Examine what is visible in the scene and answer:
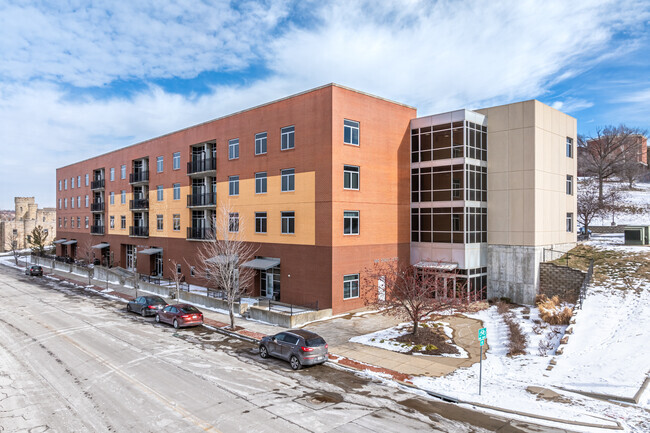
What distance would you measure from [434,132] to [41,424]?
2868 cm

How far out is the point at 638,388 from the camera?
1412 cm

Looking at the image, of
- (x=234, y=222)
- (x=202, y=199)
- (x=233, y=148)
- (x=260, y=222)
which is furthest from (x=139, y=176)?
(x=260, y=222)

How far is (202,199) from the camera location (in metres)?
38.2

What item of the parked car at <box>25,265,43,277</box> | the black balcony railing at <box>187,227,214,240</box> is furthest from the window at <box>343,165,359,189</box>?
the parked car at <box>25,265,43,277</box>

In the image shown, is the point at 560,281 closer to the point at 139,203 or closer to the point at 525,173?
the point at 525,173

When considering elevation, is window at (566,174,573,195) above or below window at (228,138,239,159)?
below

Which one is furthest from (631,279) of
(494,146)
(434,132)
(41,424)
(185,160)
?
(185,160)

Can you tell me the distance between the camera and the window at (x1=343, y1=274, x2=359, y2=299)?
89.9 ft

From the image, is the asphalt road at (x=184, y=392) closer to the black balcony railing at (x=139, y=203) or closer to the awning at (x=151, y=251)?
the awning at (x=151, y=251)

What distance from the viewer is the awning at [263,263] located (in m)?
29.3

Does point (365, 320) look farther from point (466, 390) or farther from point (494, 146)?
point (494, 146)

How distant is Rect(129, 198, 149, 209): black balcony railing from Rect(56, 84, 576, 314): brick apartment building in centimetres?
1517

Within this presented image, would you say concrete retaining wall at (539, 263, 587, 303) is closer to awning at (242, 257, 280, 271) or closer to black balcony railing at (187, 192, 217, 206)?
awning at (242, 257, 280, 271)

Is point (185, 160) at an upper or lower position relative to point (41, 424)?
upper
